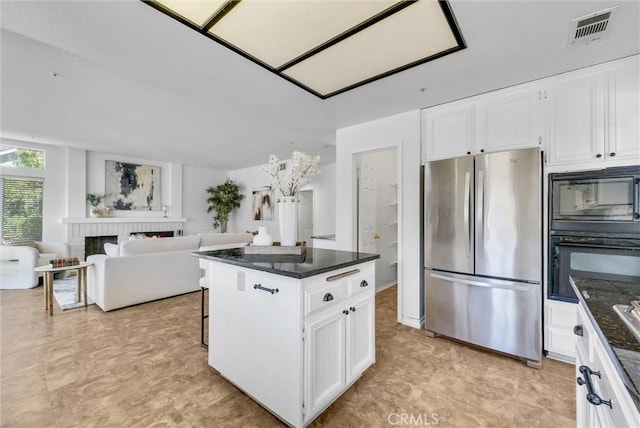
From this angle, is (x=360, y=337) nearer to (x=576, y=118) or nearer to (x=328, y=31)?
(x=328, y=31)

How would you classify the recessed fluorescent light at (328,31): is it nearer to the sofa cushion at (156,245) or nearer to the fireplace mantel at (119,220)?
the sofa cushion at (156,245)

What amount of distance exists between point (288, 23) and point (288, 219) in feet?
4.48

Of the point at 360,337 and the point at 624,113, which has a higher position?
the point at 624,113

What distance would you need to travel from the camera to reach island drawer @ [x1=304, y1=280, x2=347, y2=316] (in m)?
1.55

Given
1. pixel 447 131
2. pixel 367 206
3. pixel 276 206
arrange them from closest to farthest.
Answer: pixel 447 131, pixel 367 206, pixel 276 206

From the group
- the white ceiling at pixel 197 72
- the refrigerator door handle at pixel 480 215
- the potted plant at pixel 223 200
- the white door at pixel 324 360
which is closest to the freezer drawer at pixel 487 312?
the refrigerator door handle at pixel 480 215

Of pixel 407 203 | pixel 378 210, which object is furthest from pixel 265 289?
pixel 378 210

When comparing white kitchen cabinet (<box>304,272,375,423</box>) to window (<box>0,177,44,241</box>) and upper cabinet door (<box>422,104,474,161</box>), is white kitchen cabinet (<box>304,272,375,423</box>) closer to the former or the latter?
upper cabinet door (<box>422,104,474,161</box>)

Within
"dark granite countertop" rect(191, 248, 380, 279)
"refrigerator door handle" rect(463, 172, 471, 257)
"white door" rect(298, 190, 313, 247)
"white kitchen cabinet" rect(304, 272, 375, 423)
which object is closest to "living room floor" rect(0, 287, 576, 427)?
"white kitchen cabinet" rect(304, 272, 375, 423)

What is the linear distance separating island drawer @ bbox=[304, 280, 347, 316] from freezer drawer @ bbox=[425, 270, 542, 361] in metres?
1.46

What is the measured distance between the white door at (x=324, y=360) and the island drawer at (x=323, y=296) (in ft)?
0.23

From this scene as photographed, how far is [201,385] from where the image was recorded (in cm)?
202

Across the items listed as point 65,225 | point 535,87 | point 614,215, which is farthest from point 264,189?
point 614,215

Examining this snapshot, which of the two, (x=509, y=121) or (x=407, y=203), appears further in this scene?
(x=407, y=203)
